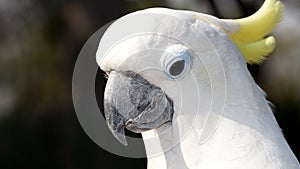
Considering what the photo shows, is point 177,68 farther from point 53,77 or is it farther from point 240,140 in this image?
point 53,77

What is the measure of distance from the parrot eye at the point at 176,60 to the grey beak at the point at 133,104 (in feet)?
0.21

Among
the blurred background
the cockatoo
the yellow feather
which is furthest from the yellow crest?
the blurred background

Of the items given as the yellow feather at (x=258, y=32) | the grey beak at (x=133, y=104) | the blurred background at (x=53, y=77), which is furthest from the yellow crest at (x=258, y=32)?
the blurred background at (x=53, y=77)

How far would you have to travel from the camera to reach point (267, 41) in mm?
2098

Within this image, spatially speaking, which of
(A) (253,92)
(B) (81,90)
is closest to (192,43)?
(A) (253,92)

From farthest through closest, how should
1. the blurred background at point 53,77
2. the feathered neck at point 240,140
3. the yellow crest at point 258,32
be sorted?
the blurred background at point 53,77, the yellow crest at point 258,32, the feathered neck at point 240,140

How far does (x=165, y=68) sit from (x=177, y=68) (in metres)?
0.03

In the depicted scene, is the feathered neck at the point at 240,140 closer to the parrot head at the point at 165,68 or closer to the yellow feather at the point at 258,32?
the parrot head at the point at 165,68

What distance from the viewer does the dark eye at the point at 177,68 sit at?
186 centimetres

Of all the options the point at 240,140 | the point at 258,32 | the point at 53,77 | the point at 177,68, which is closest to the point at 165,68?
the point at 177,68

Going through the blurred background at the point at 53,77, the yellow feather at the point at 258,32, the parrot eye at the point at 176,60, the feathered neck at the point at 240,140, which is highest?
the parrot eye at the point at 176,60

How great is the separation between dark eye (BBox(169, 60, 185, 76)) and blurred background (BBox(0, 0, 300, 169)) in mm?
4863

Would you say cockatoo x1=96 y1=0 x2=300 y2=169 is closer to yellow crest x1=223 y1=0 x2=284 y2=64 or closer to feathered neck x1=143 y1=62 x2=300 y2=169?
feathered neck x1=143 y1=62 x2=300 y2=169

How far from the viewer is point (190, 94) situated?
6.17ft
